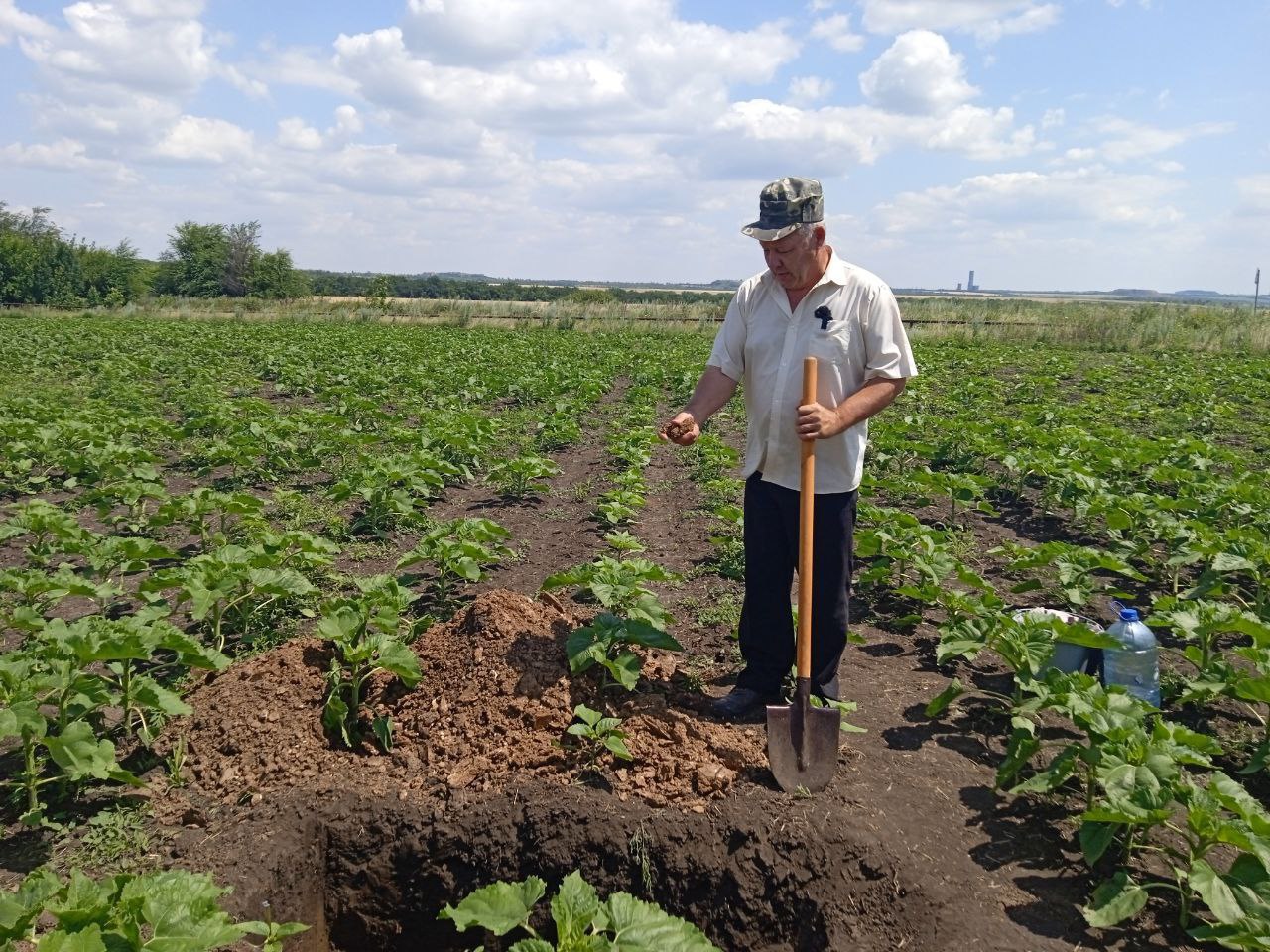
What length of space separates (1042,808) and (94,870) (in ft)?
11.8

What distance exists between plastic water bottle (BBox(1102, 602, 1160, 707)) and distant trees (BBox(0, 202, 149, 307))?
58.1 meters

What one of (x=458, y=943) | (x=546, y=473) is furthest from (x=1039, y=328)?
(x=458, y=943)

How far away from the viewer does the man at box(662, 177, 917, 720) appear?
366cm

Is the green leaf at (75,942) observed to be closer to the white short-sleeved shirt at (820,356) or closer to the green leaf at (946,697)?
the white short-sleeved shirt at (820,356)

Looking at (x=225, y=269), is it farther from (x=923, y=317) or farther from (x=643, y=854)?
(x=643, y=854)

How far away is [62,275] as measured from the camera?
5362 cm

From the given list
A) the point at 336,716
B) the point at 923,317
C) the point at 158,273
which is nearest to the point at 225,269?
the point at 158,273

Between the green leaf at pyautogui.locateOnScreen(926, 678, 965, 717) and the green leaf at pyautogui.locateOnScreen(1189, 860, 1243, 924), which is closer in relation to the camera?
the green leaf at pyautogui.locateOnScreen(1189, 860, 1243, 924)

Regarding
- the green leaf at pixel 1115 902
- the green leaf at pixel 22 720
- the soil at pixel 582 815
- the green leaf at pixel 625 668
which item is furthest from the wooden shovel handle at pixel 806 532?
the green leaf at pixel 22 720

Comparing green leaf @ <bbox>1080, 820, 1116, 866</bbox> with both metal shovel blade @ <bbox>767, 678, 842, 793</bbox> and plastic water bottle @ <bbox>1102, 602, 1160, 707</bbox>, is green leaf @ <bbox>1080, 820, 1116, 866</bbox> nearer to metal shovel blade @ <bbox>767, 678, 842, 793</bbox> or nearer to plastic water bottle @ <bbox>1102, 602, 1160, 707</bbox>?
metal shovel blade @ <bbox>767, 678, 842, 793</bbox>

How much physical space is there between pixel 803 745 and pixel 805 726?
8cm

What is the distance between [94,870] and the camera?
3238 mm

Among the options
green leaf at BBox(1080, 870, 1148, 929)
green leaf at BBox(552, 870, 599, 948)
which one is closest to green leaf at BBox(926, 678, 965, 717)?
green leaf at BBox(1080, 870, 1148, 929)

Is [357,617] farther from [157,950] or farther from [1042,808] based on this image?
[1042,808]
